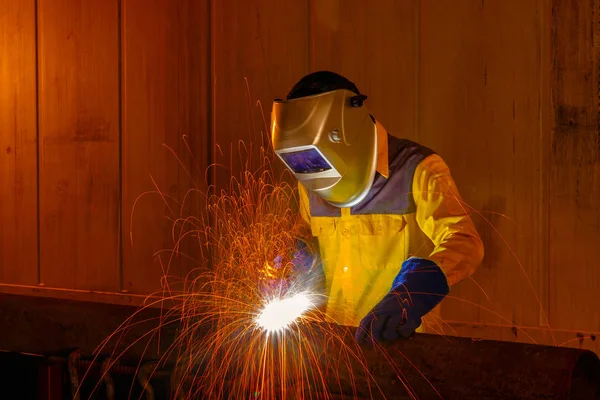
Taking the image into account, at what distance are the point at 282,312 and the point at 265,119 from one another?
84.8 inches

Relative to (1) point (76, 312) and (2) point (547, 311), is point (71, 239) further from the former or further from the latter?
(2) point (547, 311)

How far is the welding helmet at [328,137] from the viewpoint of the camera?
2.23 meters

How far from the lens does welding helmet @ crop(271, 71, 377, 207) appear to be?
2.23 metres

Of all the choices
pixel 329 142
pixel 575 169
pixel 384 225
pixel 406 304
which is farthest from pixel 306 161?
pixel 575 169

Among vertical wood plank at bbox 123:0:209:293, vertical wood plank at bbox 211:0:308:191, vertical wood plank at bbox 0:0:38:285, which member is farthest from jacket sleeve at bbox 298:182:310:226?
vertical wood plank at bbox 0:0:38:285

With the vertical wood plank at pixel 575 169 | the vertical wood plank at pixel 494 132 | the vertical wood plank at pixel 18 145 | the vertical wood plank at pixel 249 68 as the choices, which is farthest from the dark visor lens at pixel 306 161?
the vertical wood plank at pixel 18 145

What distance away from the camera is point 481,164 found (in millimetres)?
3352

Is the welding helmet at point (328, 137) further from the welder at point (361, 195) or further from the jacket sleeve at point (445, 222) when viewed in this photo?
the jacket sleeve at point (445, 222)

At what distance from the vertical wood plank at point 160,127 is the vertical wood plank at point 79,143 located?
0.17 metres

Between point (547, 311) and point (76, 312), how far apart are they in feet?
7.62

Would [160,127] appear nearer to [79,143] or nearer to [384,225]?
[79,143]

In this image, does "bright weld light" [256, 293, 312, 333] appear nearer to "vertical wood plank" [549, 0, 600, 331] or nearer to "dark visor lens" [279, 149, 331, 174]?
"dark visor lens" [279, 149, 331, 174]

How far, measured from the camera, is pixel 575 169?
3125mm

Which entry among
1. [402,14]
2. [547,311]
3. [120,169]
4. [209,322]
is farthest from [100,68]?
[547,311]
